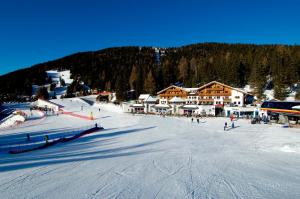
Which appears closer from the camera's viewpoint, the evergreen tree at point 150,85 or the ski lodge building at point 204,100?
the ski lodge building at point 204,100

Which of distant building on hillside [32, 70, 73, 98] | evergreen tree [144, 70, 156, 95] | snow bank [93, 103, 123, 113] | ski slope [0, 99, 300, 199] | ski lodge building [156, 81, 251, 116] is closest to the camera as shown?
ski slope [0, 99, 300, 199]

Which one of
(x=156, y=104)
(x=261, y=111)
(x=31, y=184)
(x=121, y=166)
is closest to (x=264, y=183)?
(x=121, y=166)

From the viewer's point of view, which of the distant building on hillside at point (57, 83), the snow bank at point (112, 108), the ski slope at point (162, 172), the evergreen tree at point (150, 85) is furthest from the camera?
the distant building on hillside at point (57, 83)

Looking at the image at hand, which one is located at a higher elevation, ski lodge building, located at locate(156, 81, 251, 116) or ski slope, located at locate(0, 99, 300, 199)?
ski lodge building, located at locate(156, 81, 251, 116)

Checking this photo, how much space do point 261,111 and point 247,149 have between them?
76.7ft

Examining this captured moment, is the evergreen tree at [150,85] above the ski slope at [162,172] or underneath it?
above

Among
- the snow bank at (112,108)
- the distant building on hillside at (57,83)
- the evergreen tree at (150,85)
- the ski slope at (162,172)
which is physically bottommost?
the ski slope at (162,172)

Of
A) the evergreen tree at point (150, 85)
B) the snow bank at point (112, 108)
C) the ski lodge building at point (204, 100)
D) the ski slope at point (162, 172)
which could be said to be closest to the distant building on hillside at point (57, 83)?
the snow bank at point (112, 108)

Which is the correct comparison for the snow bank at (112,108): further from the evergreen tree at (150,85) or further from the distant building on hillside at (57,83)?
the distant building on hillside at (57,83)

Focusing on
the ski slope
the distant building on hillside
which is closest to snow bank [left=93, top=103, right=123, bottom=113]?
the ski slope

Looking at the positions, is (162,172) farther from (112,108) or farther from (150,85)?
(150,85)

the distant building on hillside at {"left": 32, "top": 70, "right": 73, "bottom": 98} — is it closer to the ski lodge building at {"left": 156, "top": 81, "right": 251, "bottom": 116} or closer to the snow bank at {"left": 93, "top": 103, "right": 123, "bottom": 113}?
the snow bank at {"left": 93, "top": 103, "right": 123, "bottom": 113}

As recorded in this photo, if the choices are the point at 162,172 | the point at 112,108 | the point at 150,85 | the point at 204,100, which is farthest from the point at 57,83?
the point at 162,172

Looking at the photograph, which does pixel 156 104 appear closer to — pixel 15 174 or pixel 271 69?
pixel 271 69
